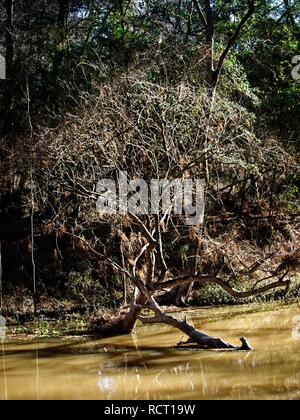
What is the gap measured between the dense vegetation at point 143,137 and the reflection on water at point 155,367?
135cm

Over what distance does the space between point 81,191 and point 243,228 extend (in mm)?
6283

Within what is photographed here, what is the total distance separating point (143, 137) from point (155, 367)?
4.18 meters

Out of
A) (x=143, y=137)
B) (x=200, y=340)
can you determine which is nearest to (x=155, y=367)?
(x=200, y=340)

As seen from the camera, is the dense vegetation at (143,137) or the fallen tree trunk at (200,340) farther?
the dense vegetation at (143,137)

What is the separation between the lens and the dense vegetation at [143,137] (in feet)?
34.8

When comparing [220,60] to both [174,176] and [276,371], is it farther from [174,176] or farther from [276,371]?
[276,371]

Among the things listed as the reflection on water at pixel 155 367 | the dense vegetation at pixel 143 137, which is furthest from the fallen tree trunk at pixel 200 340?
the dense vegetation at pixel 143 137

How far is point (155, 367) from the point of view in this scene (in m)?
8.44

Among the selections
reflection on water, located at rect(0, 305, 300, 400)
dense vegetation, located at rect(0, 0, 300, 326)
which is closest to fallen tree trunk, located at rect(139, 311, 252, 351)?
reflection on water, located at rect(0, 305, 300, 400)

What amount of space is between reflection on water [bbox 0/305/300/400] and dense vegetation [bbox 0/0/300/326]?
4.42ft

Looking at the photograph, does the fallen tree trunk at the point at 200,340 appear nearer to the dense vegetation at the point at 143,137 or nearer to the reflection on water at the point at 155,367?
the reflection on water at the point at 155,367

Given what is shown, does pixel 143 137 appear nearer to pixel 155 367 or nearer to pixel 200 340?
pixel 200 340

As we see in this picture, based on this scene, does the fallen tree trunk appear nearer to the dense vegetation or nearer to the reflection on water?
the reflection on water

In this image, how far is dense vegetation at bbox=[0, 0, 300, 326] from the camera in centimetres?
1060
